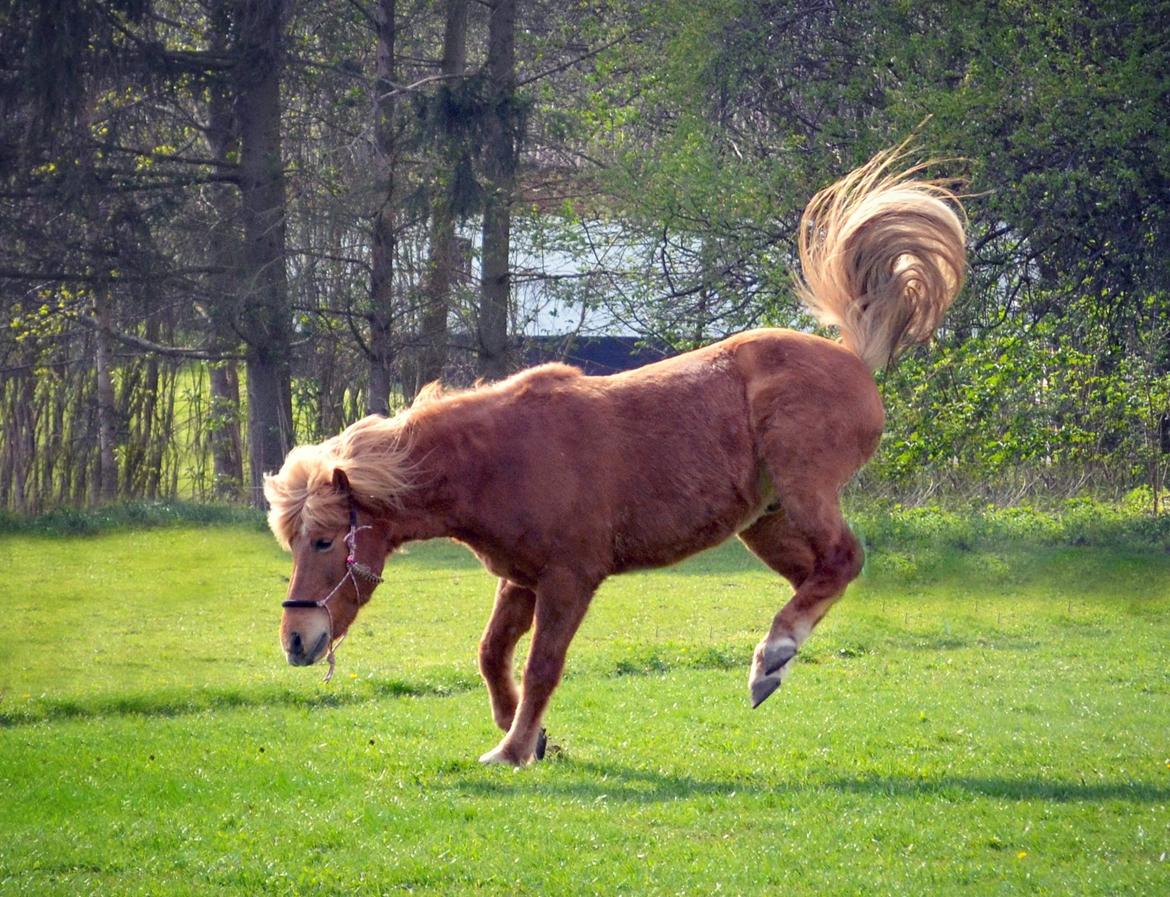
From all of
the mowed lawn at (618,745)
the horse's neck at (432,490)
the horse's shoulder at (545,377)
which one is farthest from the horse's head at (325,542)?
the horse's shoulder at (545,377)

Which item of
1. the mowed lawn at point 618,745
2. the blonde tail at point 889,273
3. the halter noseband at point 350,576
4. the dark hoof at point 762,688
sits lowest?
the mowed lawn at point 618,745

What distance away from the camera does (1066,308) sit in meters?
18.2

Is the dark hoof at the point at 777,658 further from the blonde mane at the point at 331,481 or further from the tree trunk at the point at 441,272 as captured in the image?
the tree trunk at the point at 441,272

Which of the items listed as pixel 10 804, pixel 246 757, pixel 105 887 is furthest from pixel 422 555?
pixel 105 887

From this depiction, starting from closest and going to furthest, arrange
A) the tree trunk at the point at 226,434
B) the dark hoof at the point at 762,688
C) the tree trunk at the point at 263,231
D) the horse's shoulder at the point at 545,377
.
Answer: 1. the dark hoof at the point at 762,688
2. the horse's shoulder at the point at 545,377
3. the tree trunk at the point at 263,231
4. the tree trunk at the point at 226,434

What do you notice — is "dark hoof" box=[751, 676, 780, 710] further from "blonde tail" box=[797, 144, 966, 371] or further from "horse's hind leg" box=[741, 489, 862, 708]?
"blonde tail" box=[797, 144, 966, 371]

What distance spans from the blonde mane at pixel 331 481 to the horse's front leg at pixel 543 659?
3.01 feet

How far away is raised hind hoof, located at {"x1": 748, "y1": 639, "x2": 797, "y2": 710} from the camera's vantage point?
20.9 feet

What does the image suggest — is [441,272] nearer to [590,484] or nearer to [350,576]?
[590,484]

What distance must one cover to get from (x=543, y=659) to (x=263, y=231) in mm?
13512

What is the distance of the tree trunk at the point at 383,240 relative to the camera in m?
19.4

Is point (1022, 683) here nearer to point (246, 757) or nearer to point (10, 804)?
point (246, 757)

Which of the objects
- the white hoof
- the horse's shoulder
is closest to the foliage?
the horse's shoulder

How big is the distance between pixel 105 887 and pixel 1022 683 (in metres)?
6.66
